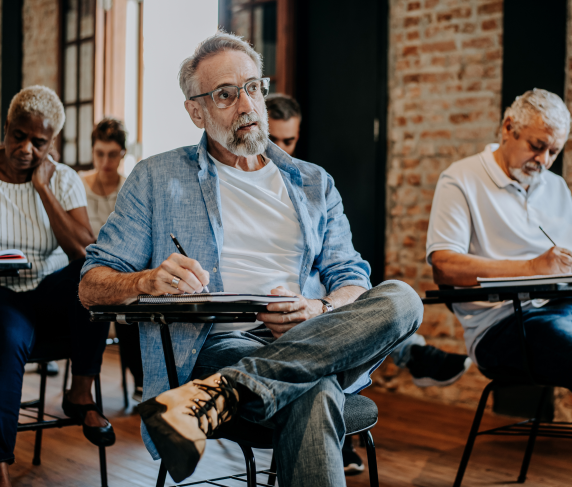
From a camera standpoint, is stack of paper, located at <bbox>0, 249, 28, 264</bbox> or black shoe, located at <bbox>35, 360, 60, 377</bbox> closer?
stack of paper, located at <bbox>0, 249, 28, 264</bbox>

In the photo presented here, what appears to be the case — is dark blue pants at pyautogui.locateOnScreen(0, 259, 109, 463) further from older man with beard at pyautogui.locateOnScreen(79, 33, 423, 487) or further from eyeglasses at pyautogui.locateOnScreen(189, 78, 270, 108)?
eyeglasses at pyautogui.locateOnScreen(189, 78, 270, 108)

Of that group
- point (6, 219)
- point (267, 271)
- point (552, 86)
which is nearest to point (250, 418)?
point (267, 271)

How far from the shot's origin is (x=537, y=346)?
2121 millimetres

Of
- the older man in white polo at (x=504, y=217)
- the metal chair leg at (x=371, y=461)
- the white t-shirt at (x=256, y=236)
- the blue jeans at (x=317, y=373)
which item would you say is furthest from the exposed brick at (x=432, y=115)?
the blue jeans at (x=317, y=373)

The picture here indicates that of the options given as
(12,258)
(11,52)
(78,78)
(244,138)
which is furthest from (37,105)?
(11,52)

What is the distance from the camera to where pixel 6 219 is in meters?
2.52

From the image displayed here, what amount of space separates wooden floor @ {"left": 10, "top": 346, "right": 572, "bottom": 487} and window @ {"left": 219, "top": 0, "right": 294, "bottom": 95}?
2.32 meters

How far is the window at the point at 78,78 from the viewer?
20.9ft

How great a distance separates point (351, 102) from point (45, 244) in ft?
7.30

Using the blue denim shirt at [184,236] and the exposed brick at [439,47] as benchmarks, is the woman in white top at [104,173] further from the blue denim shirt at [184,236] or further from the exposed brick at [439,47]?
the blue denim shirt at [184,236]

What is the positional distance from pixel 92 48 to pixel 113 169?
277cm

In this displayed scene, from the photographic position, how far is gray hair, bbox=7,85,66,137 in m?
2.55

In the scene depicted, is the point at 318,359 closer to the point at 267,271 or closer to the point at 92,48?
the point at 267,271

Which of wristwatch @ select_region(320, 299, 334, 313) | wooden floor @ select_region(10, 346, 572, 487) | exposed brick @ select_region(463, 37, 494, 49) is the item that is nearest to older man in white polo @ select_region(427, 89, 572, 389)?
wooden floor @ select_region(10, 346, 572, 487)
